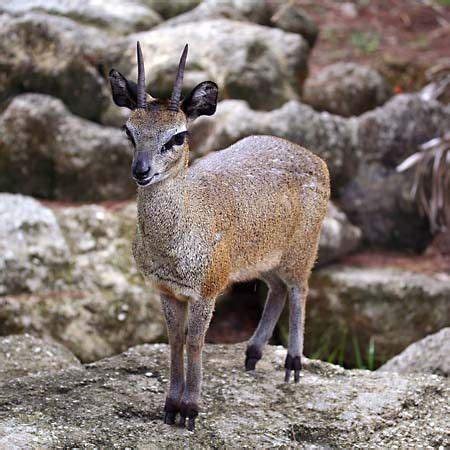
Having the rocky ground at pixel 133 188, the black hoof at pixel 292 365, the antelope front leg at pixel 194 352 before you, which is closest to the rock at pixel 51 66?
the rocky ground at pixel 133 188

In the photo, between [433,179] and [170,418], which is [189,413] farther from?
[433,179]

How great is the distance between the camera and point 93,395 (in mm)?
5730

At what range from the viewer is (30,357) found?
686 centimetres

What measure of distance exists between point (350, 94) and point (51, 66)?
4219 millimetres

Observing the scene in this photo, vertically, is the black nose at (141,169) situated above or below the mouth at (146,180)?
above

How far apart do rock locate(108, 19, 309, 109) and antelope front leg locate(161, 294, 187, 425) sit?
5.25 meters

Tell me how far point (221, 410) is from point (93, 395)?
90 centimetres

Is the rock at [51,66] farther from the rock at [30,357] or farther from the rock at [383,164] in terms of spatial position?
the rock at [30,357]

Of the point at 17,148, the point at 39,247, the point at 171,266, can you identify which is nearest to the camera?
the point at 171,266

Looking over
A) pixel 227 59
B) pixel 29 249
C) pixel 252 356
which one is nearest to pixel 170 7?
pixel 227 59

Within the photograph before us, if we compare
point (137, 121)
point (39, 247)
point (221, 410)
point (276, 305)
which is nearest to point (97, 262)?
point (39, 247)

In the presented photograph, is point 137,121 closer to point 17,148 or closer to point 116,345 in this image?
point 116,345

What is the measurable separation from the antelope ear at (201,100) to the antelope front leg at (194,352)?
3.81ft

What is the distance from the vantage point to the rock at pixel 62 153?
10062 mm
